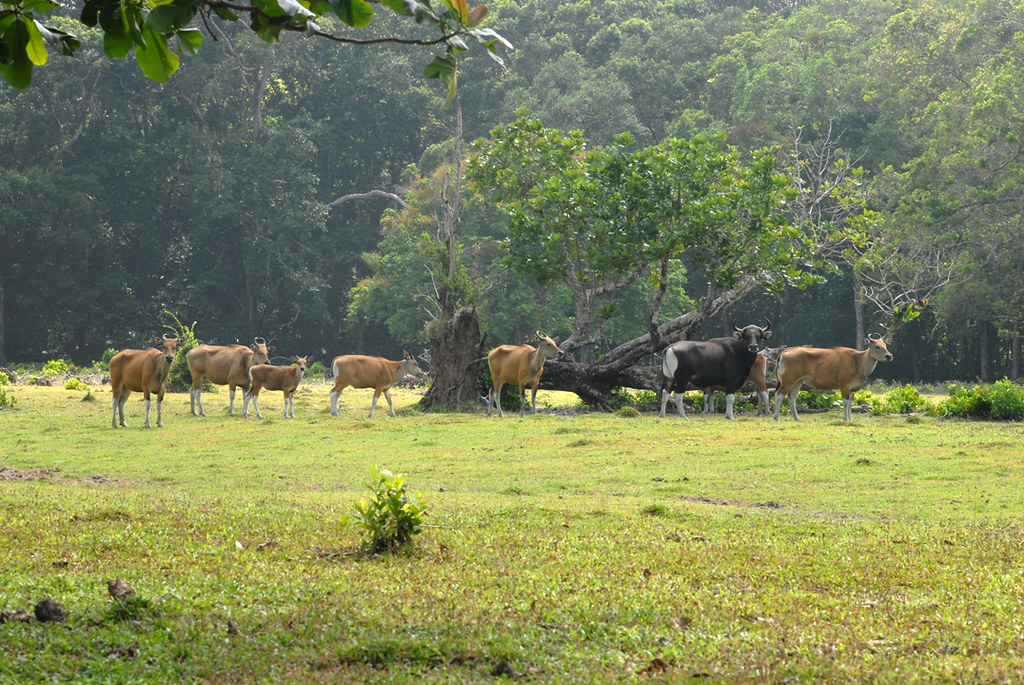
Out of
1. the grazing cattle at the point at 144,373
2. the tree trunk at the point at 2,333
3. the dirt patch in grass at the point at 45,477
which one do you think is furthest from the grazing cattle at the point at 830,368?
the tree trunk at the point at 2,333

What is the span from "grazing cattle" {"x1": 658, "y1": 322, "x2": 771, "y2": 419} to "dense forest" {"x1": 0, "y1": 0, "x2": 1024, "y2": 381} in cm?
615

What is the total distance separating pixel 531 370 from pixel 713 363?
3357 mm

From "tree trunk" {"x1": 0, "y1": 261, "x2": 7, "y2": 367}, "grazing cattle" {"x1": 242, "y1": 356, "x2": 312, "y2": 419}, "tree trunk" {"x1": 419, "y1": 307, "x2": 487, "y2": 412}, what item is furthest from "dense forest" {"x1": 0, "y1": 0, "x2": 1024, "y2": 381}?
"grazing cattle" {"x1": 242, "y1": 356, "x2": 312, "y2": 419}

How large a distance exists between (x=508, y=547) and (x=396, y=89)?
136ft

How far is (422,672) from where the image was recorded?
4.13 m

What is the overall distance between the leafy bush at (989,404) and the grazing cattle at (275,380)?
1185cm

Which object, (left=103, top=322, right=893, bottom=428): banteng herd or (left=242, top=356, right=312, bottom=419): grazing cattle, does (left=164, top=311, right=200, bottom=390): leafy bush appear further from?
(left=242, top=356, right=312, bottom=419): grazing cattle

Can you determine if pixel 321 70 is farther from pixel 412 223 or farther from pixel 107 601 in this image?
pixel 107 601

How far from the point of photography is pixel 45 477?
1107cm

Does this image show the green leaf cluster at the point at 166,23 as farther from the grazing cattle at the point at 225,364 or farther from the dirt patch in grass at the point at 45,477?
the grazing cattle at the point at 225,364

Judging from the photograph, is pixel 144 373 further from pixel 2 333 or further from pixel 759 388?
pixel 2 333

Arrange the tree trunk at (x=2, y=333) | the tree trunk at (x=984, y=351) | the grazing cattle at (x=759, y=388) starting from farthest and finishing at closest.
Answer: the tree trunk at (x=2, y=333)
the tree trunk at (x=984, y=351)
the grazing cattle at (x=759, y=388)

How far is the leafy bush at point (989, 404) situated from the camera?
1722cm

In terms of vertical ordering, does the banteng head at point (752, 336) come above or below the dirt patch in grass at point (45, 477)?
above
